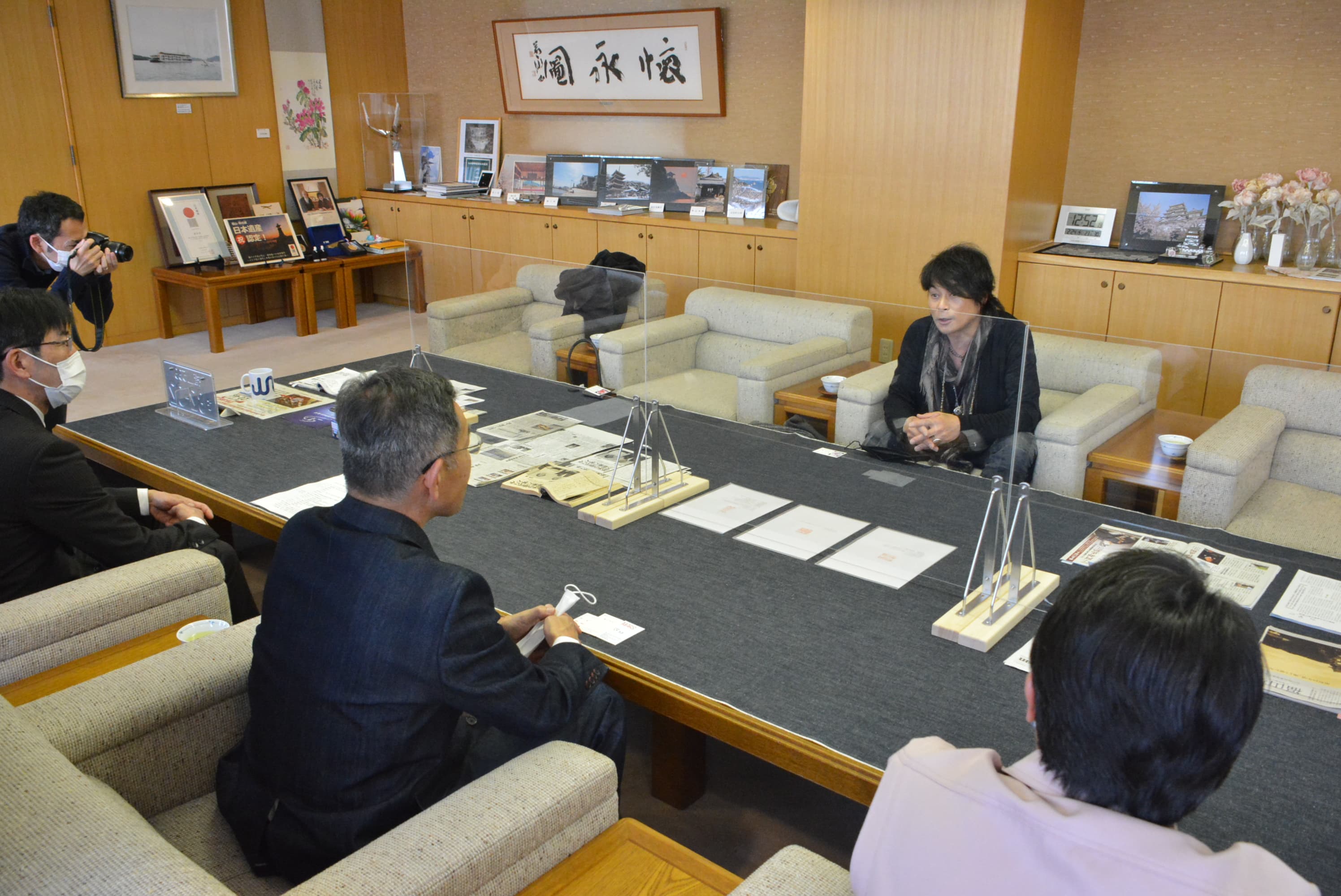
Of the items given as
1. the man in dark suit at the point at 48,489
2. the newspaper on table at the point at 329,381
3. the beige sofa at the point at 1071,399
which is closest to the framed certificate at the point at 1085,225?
the beige sofa at the point at 1071,399

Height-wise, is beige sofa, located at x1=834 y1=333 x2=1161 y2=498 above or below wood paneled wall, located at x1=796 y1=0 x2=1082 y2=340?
below

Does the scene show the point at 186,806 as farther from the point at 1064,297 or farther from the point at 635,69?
the point at 635,69

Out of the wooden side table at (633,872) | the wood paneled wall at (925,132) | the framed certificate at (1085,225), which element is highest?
the wood paneled wall at (925,132)

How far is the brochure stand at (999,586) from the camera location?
1991mm

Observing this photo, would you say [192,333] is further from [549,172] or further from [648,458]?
[648,458]

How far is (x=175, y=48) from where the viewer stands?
6344 mm

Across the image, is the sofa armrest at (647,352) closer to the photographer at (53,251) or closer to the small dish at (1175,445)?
the small dish at (1175,445)

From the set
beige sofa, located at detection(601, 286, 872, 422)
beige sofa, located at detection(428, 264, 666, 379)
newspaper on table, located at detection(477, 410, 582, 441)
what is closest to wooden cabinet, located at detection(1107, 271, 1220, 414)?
beige sofa, located at detection(601, 286, 872, 422)

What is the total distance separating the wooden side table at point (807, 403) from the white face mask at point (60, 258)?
2762 millimetres

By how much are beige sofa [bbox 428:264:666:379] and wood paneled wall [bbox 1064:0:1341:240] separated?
8.72 ft

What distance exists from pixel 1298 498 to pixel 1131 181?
2.34m

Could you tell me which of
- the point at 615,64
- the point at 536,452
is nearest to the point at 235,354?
the point at 615,64

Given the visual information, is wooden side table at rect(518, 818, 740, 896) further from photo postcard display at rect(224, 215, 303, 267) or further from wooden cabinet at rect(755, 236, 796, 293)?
photo postcard display at rect(224, 215, 303, 267)

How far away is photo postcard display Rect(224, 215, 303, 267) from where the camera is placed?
661cm
